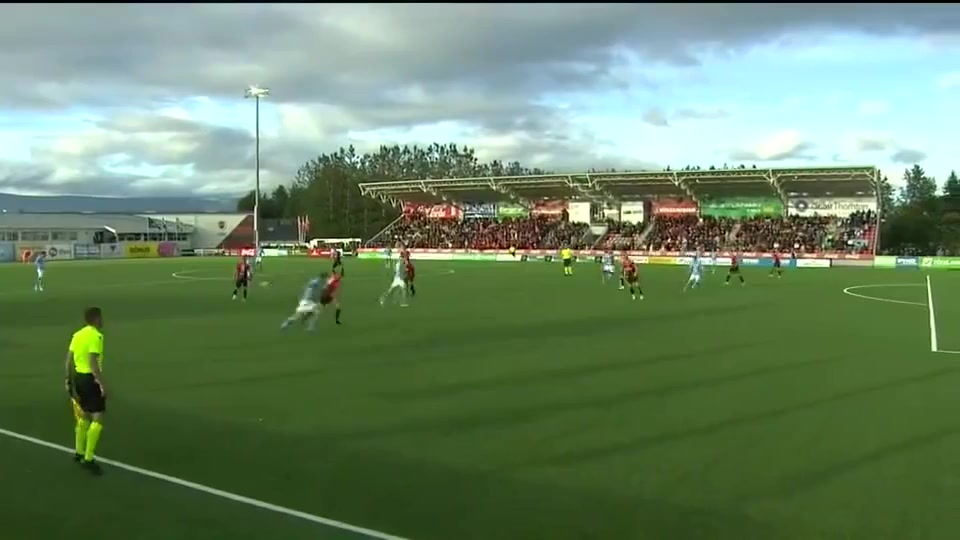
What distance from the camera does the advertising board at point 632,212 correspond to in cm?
7781

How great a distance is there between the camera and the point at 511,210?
282 feet

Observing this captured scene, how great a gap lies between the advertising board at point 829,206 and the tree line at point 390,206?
6.00 feet

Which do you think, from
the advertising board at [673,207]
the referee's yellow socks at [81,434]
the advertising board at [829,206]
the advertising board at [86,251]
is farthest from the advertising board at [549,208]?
the referee's yellow socks at [81,434]

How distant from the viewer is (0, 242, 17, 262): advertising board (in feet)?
257

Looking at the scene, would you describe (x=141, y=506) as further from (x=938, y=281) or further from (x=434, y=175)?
(x=434, y=175)

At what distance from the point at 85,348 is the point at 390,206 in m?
106

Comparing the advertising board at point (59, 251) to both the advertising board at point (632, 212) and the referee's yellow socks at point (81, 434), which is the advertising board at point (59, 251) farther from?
the referee's yellow socks at point (81, 434)

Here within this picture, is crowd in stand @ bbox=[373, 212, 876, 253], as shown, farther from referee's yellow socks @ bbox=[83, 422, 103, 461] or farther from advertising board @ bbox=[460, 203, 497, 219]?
referee's yellow socks @ bbox=[83, 422, 103, 461]

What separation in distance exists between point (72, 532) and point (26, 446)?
10.8ft

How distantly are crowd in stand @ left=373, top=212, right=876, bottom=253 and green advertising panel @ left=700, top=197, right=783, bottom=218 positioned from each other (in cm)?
63

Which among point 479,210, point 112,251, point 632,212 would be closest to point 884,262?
point 632,212

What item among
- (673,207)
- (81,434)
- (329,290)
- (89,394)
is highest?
(673,207)

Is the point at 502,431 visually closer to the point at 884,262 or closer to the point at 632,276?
the point at 632,276

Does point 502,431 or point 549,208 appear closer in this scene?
point 502,431
